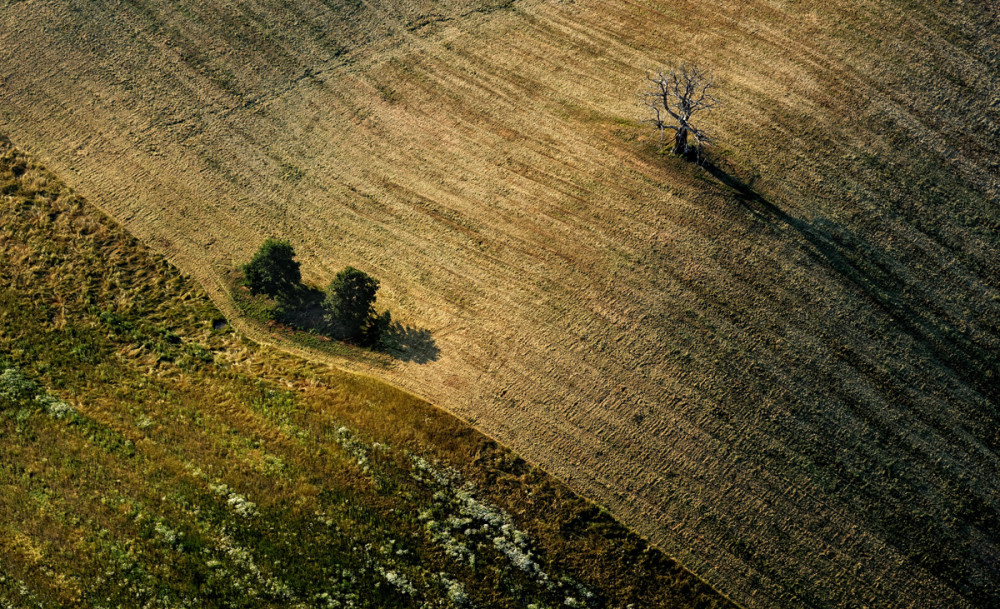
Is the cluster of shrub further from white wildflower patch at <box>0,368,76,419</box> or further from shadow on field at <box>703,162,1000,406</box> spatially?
shadow on field at <box>703,162,1000,406</box>

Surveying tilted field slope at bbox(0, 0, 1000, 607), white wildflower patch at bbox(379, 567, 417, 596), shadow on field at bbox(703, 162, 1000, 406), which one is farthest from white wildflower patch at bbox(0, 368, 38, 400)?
shadow on field at bbox(703, 162, 1000, 406)

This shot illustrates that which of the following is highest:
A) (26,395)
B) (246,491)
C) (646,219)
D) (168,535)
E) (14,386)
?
(646,219)

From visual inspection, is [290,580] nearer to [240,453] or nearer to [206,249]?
[240,453]

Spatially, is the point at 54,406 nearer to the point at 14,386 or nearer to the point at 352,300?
the point at 14,386

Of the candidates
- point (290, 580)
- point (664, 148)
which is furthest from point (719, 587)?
point (664, 148)

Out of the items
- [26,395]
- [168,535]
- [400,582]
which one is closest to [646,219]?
[400,582]

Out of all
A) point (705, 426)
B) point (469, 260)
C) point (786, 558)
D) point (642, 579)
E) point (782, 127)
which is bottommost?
point (642, 579)

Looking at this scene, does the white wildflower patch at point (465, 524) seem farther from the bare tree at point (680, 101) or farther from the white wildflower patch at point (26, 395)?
the bare tree at point (680, 101)
